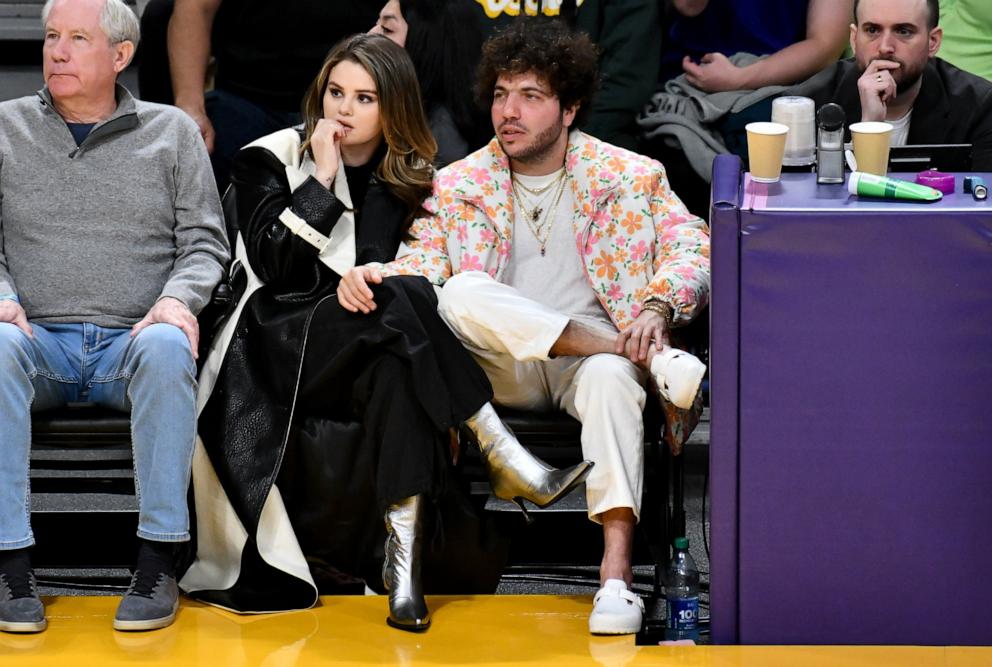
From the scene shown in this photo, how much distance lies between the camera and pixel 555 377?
4180mm

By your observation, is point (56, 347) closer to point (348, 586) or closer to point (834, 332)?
point (348, 586)

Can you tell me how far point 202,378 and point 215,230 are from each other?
1.44ft

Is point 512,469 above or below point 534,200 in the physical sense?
below

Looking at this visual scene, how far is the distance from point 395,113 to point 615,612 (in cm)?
145

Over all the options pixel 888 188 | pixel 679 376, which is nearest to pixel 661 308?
pixel 679 376

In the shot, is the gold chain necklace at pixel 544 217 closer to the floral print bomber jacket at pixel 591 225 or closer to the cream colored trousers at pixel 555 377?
the floral print bomber jacket at pixel 591 225

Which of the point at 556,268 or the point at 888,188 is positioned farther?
the point at 556,268

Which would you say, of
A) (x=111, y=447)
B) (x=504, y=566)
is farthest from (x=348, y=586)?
(x=111, y=447)

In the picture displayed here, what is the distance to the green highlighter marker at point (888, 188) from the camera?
3.60 m

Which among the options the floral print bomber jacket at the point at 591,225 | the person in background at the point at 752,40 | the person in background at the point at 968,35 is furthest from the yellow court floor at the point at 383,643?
the person in background at the point at 968,35

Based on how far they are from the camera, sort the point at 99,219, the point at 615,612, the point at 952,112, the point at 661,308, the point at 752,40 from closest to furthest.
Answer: the point at 615,612
the point at 661,308
the point at 99,219
the point at 952,112
the point at 752,40

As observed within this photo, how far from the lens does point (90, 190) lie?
429cm

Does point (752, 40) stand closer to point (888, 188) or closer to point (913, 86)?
point (913, 86)

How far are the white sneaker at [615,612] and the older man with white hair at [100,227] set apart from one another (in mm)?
973
